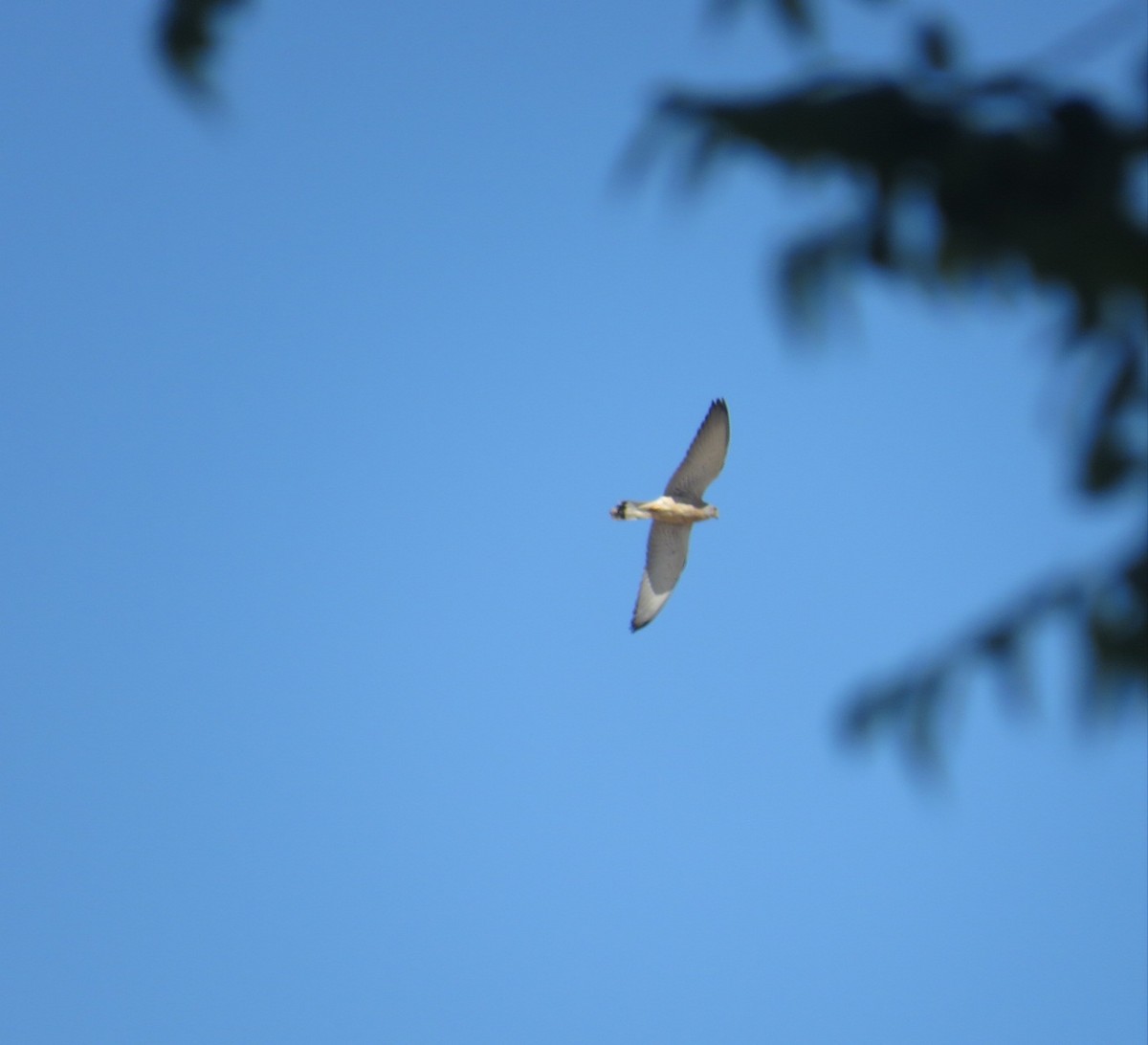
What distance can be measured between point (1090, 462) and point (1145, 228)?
470 millimetres

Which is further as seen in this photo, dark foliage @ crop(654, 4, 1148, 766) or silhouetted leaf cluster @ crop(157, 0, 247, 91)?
silhouetted leaf cluster @ crop(157, 0, 247, 91)

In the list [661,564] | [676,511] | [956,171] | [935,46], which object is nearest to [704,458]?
[676,511]

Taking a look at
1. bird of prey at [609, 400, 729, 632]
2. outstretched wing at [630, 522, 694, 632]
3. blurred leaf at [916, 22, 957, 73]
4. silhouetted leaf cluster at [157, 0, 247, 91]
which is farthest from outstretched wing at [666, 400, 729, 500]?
blurred leaf at [916, 22, 957, 73]

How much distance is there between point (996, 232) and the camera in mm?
3266

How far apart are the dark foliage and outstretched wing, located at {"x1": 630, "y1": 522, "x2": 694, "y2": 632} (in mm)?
18789

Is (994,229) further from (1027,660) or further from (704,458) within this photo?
(704,458)

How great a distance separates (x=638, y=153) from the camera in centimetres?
356

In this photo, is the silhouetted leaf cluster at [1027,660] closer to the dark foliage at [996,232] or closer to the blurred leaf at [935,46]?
the dark foliage at [996,232]

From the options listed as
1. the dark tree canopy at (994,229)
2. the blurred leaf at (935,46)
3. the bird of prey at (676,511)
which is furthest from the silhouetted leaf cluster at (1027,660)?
the bird of prey at (676,511)

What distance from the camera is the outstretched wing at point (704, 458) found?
21.8m

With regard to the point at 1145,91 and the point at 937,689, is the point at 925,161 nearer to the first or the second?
the point at 1145,91

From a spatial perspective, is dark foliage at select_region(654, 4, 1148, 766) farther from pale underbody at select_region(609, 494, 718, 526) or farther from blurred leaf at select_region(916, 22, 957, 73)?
pale underbody at select_region(609, 494, 718, 526)

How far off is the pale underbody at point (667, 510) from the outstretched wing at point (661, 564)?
1.08 feet

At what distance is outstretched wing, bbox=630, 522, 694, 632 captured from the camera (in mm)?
22375
